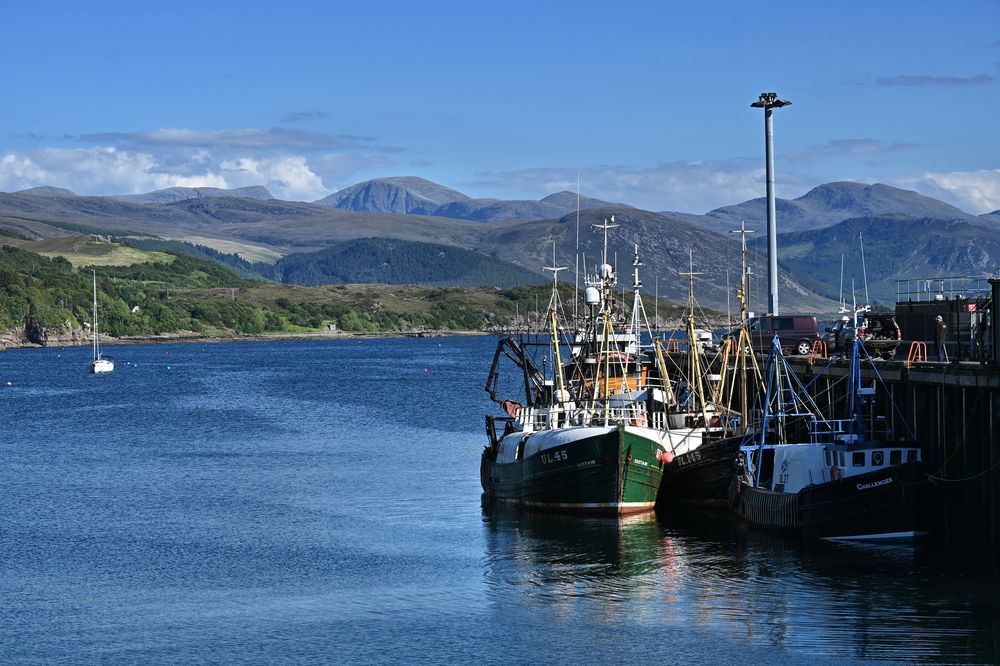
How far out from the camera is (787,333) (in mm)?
81375

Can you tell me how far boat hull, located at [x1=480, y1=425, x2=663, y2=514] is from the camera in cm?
5634

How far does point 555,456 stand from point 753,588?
1441 cm

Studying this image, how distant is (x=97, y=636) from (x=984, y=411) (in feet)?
92.5

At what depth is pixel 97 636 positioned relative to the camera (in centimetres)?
4084

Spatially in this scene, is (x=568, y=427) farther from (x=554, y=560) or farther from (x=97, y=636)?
(x=97, y=636)

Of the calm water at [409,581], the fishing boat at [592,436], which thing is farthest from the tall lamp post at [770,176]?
the calm water at [409,581]

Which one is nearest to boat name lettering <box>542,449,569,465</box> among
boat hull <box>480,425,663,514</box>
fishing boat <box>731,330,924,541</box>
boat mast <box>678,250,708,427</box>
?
boat hull <box>480,425,663,514</box>

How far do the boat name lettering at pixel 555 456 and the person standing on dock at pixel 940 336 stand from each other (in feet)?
49.6

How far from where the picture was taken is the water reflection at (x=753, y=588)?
39281 mm

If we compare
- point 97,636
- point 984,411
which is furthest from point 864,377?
point 97,636

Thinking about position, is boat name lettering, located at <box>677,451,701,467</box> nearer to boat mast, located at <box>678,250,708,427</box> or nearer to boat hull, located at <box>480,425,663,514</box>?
boat hull, located at <box>480,425,663,514</box>

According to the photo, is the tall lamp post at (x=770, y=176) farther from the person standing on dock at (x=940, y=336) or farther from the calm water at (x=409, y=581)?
the calm water at (x=409, y=581)

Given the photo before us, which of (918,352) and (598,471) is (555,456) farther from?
(918,352)

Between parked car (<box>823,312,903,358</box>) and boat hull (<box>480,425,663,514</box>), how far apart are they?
39.3 feet
